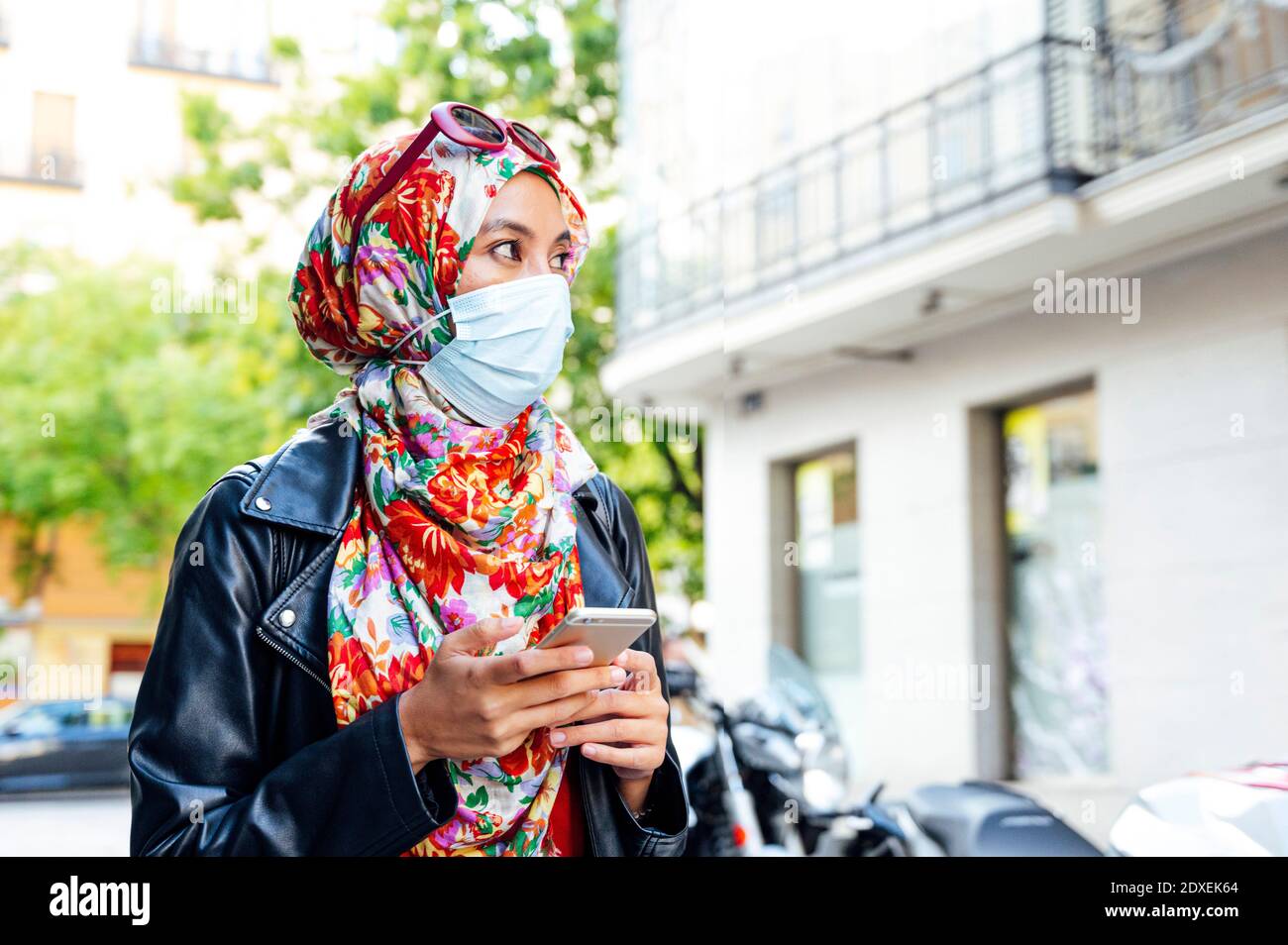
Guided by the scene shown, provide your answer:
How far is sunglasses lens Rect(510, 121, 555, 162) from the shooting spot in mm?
1506

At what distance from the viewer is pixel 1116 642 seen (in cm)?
696

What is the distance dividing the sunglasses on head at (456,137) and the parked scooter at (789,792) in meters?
2.21

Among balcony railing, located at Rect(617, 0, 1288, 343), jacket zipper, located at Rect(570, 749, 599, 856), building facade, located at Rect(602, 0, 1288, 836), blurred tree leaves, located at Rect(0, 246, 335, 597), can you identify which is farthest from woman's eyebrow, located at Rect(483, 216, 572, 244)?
blurred tree leaves, located at Rect(0, 246, 335, 597)

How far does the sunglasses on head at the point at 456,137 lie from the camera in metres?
1.44

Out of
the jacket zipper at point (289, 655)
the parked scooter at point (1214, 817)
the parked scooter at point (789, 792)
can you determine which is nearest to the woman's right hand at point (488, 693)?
the jacket zipper at point (289, 655)

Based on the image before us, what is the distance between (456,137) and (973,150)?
7241 millimetres

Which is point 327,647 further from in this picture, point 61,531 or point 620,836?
point 61,531

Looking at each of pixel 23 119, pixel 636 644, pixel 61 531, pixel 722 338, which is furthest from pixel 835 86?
pixel 636 644

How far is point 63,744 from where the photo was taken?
882 cm

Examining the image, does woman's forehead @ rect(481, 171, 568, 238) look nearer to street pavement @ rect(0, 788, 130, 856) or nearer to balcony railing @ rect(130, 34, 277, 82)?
balcony railing @ rect(130, 34, 277, 82)

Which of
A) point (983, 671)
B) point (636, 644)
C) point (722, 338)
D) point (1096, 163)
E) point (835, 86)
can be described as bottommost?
point (983, 671)

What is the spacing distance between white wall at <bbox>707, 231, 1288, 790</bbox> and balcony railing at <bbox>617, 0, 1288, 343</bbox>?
813 millimetres

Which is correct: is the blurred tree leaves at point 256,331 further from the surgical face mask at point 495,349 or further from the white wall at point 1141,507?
the surgical face mask at point 495,349
